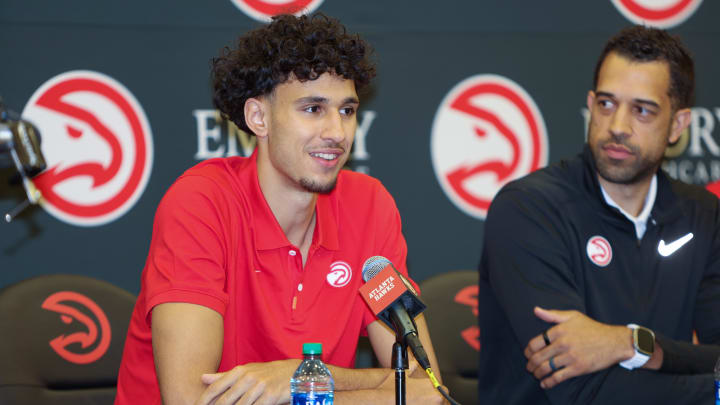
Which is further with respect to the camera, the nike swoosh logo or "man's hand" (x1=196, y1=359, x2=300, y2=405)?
the nike swoosh logo

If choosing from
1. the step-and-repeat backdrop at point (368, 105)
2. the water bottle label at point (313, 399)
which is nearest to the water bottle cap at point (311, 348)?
the water bottle label at point (313, 399)

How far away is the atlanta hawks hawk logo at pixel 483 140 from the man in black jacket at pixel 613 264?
0.74 m

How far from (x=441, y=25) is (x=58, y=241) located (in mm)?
1800

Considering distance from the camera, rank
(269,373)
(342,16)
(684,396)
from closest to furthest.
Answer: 1. (269,373)
2. (684,396)
3. (342,16)

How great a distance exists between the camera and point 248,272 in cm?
206

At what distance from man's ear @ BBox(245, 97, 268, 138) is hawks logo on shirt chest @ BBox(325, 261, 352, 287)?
1.42ft

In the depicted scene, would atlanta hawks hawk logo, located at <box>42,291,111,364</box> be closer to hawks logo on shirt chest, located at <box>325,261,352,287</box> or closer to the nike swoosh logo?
hawks logo on shirt chest, located at <box>325,261,352,287</box>

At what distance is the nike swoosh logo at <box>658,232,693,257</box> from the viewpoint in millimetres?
2451

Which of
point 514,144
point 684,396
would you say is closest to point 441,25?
point 514,144

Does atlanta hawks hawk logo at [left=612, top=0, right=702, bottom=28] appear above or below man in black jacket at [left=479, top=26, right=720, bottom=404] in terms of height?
above

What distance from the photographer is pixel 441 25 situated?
333 centimetres

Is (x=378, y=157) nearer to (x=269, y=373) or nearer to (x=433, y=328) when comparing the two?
(x=433, y=328)

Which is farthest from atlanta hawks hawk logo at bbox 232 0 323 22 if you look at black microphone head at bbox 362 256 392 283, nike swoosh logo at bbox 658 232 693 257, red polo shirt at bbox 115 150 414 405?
black microphone head at bbox 362 256 392 283

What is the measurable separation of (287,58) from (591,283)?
1.11 metres
